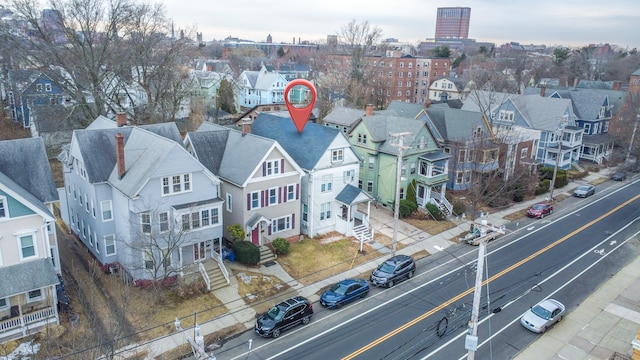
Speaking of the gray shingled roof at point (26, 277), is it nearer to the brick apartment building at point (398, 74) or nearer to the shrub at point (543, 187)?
the shrub at point (543, 187)

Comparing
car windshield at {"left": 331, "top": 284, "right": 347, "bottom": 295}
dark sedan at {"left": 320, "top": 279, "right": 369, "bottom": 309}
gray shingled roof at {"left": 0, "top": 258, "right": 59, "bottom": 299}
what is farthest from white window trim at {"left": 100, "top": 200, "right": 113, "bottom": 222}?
car windshield at {"left": 331, "top": 284, "right": 347, "bottom": 295}

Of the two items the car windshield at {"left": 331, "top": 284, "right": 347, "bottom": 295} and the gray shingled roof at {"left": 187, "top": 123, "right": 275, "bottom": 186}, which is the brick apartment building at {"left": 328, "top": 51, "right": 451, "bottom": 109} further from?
the car windshield at {"left": 331, "top": 284, "right": 347, "bottom": 295}

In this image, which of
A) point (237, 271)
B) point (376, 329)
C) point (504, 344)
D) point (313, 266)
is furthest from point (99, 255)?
point (504, 344)

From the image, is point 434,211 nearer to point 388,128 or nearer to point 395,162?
point 395,162

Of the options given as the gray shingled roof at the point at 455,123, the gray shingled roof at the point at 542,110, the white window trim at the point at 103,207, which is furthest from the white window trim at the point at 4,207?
the gray shingled roof at the point at 542,110

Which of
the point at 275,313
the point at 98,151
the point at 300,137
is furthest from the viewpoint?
the point at 300,137

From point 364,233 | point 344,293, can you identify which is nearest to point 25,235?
point 344,293
